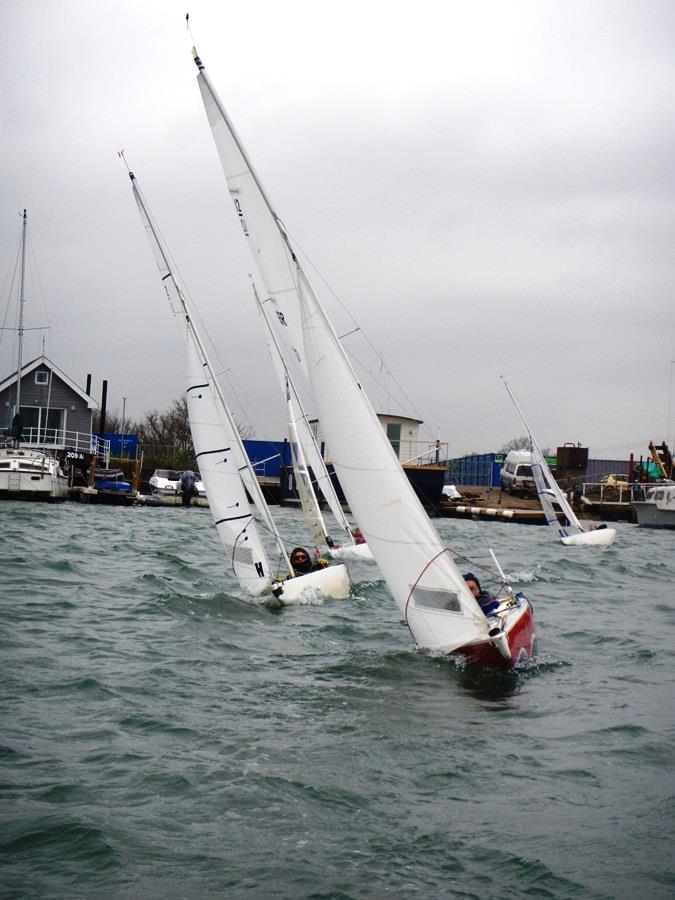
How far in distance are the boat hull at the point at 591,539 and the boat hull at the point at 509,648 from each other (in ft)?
81.4

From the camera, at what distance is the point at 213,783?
845 centimetres

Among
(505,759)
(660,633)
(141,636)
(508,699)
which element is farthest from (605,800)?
(660,633)

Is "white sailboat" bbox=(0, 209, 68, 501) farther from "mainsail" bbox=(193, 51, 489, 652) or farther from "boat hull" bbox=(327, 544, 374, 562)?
"mainsail" bbox=(193, 51, 489, 652)

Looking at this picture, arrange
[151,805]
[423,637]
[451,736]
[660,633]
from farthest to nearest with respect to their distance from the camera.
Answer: [660,633] → [423,637] → [451,736] → [151,805]

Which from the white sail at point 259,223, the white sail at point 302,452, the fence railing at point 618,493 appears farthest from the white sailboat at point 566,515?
the white sail at point 259,223

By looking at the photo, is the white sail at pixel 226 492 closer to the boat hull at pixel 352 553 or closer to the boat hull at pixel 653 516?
the boat hull at pixel 352 553

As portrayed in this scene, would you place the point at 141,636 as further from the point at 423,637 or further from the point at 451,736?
the point at 451,736

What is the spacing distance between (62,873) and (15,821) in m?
0.85

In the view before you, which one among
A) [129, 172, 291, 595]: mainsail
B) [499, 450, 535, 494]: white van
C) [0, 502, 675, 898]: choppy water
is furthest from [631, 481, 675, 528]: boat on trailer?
[129, 172, 291, 595]: mainsail

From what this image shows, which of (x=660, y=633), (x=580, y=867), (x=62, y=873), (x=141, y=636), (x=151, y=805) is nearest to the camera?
(x=62, y=873)

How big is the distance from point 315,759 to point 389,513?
4.44 meters

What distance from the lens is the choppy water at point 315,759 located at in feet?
22.6

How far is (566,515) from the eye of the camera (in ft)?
133

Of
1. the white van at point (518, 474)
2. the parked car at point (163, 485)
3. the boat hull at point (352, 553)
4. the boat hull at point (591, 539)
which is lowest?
the boat hull at point (352, 553)
